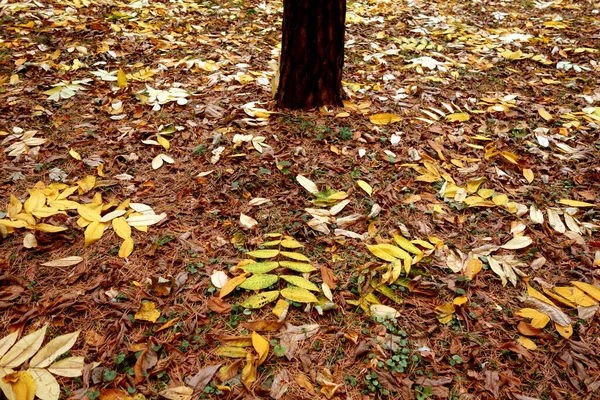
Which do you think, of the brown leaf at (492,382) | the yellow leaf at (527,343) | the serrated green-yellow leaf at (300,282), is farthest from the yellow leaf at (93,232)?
the yellow leaf at (527,343)

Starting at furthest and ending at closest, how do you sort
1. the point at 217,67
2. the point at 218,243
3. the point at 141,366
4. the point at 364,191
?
the point at 217,67 < the point at 364,191 < the point at 218,243 < the point at 141,366

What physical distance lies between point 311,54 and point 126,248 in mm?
1608

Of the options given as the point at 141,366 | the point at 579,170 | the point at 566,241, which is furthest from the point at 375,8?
the point at 141,366

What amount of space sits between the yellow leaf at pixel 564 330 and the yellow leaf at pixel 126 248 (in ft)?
5.99

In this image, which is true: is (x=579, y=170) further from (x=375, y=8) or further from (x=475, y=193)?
(x=375, y=8)

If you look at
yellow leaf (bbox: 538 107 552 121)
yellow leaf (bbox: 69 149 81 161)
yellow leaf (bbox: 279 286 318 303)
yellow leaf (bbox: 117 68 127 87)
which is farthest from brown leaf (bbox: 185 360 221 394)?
yellow leaf (bbox: 538 107 552 121)

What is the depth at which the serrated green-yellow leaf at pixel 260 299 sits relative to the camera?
62.5 inches

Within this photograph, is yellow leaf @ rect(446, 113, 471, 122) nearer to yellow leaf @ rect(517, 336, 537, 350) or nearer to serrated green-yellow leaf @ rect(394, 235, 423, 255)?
serrated green-yellow leaf @ rect(394, 235, 423, 255)

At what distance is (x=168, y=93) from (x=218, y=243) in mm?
1544

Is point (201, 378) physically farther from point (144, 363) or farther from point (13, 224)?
point (13, 224)

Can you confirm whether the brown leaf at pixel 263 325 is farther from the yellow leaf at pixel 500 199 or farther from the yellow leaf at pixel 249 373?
the yellow leaf at pixel 500 199

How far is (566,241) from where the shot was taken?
192cm

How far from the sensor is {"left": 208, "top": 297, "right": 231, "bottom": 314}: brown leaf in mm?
1572

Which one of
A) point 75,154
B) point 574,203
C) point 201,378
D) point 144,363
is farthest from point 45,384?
point 574,203
